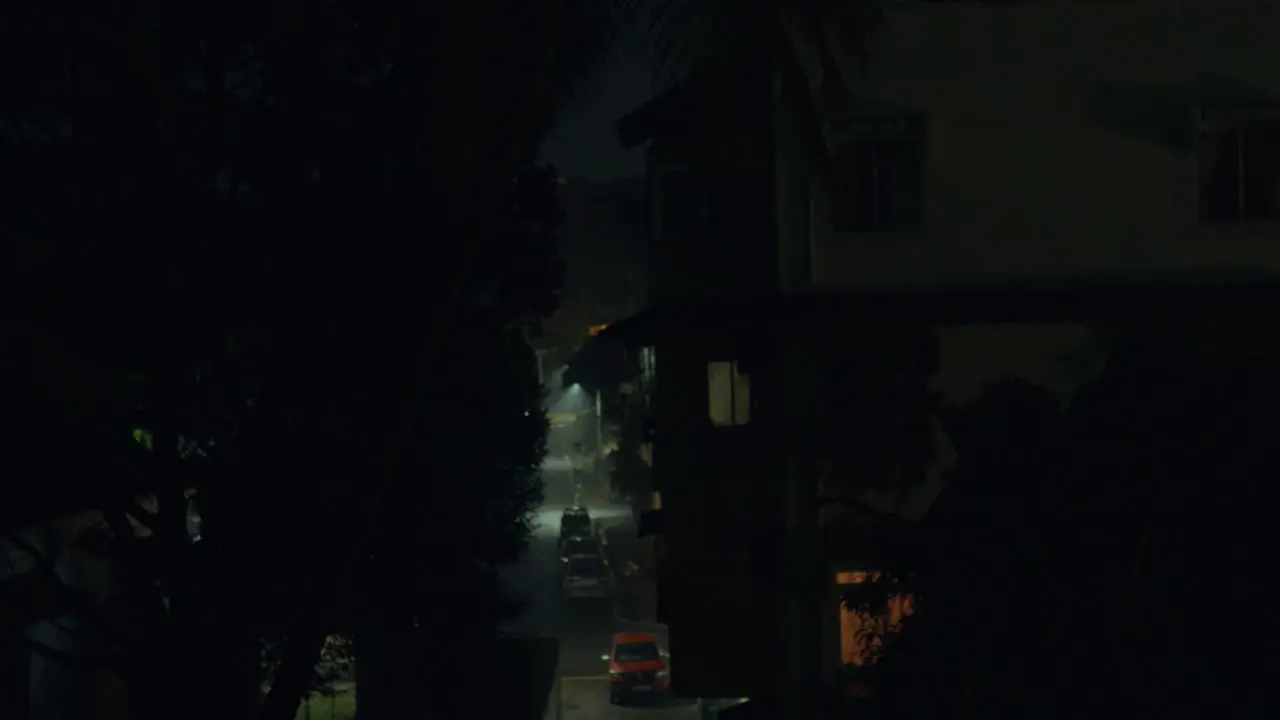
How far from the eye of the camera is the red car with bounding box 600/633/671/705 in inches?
1331

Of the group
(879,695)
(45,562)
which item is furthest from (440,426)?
(879,695)

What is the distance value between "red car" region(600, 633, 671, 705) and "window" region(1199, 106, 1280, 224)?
66.9ft

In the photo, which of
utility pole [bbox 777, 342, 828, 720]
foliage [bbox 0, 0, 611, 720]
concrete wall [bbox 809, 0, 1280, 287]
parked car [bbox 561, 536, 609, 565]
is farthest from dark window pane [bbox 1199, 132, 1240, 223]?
parked car [bbox 561, 536, 609, 565]

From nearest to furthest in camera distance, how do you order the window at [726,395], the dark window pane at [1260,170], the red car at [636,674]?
1. the dark window pane at [1260,170]
2. the window at [726,395]
3. the red car at [636,674]

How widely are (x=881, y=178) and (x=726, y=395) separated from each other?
3.03 metres

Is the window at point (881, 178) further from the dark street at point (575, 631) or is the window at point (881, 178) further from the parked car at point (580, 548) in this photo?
the parked car at point (580, 548)

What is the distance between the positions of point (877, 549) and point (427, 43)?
547 cm

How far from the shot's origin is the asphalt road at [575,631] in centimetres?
3438

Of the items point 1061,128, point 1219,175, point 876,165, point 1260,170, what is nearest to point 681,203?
point 876,165

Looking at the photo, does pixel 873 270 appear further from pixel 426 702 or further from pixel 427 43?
pixel 426 702

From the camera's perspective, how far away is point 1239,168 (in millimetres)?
16031

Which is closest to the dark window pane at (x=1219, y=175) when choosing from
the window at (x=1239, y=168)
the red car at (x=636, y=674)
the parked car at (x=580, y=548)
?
the window at (x=1239, y=168)

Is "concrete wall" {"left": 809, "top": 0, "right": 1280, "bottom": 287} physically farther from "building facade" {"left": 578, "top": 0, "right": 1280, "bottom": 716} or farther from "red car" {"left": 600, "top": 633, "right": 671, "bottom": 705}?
"red car" {"left": 600, "top": 633, "right": 671, "bottom": 705}

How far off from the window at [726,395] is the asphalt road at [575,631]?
611 cm
